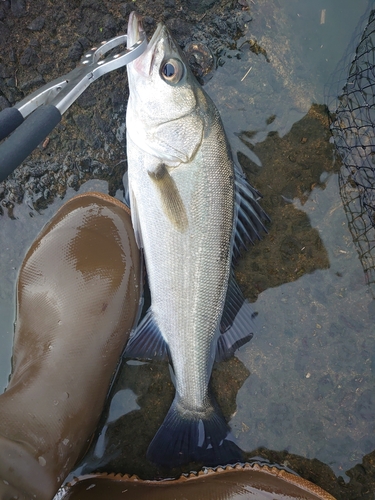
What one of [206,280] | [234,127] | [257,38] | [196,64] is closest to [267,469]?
[206,280]

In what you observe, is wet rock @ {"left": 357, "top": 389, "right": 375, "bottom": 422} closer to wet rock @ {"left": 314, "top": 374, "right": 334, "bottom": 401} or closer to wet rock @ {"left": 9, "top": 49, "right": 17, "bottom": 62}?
wet rock @ {"left": 314, "top": 374, "right": 334, "bottom": 401}

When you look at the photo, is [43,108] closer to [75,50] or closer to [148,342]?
[75,50]

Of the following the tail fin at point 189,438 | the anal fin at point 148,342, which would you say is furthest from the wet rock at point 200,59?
the tail fin at point 189,438

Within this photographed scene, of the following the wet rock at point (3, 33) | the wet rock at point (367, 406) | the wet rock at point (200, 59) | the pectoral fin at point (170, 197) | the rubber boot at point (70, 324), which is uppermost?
the wet rock at point (3, 33)

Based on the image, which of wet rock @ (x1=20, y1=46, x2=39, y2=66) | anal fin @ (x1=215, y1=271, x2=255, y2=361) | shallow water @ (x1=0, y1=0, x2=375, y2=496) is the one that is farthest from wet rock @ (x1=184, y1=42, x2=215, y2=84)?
anal fin @ (x1=215, y1=271, x2=255, y2=361)

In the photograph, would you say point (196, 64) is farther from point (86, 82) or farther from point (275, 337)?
point (275, 337)

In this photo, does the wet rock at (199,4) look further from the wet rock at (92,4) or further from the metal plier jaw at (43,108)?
the metal plier jaw at (43,108)
